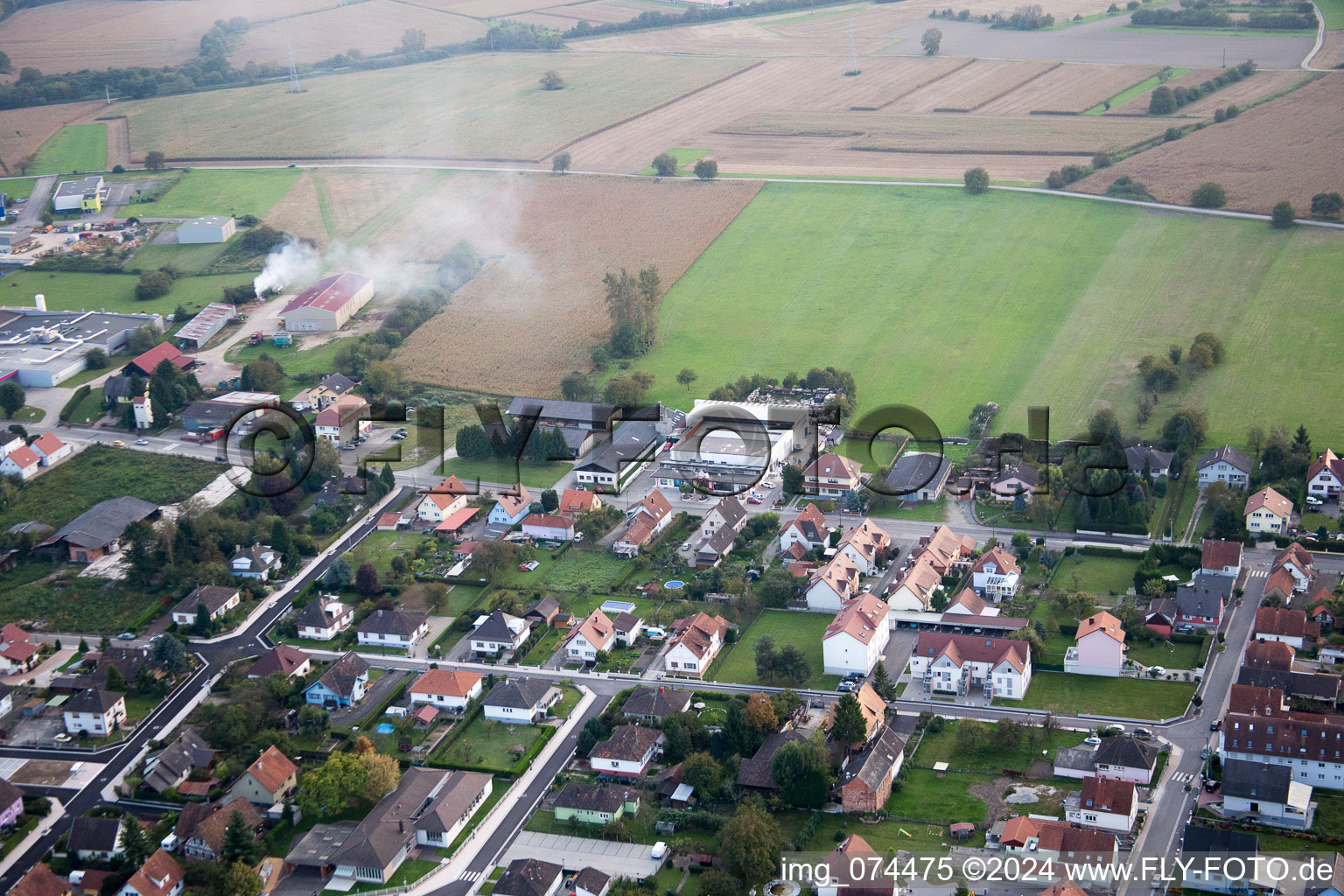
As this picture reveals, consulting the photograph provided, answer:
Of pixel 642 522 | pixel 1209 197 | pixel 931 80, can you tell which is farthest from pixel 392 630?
pixel 931 80

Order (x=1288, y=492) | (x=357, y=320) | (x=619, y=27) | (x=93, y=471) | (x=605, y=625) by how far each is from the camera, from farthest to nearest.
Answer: (x=619, y=27)
(x=357, y=320)
(x=93, y=471)
(x=1288, y=492)
(x=605, y=625)

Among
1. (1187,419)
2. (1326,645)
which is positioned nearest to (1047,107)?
(1187,419)

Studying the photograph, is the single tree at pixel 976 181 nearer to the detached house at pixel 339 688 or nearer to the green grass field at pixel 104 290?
the green grass field at pixel 104 290

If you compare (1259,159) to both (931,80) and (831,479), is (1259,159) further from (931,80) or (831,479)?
(831,479)

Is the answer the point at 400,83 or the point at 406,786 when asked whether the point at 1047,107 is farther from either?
the point at 406,786

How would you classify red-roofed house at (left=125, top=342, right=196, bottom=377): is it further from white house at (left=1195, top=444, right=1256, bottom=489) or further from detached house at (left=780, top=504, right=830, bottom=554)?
white house at (left=1195, top=444, right=1256, bottom=489)
